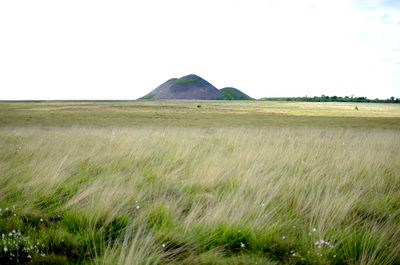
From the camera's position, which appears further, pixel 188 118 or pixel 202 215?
pixel 188 118

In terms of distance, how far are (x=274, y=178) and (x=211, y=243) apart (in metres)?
2.48

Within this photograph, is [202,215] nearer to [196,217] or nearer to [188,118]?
[196,217]

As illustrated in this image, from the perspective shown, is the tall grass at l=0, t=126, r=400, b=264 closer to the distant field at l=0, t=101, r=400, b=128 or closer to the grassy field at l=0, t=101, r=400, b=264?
the grassy field at l=0, t=101, r=400, b=264

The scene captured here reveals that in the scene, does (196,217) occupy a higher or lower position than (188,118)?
lower

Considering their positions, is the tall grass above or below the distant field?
below

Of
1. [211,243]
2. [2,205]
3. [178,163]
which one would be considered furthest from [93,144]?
[211,243]

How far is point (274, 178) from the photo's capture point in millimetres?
4590

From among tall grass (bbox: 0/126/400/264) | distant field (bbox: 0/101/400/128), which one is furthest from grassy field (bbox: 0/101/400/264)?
distant field (bbox: 0/101/400/128)

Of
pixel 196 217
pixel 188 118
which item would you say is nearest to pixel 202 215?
pixel 196 217

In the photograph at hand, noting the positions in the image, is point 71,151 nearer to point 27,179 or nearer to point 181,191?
point 27,179

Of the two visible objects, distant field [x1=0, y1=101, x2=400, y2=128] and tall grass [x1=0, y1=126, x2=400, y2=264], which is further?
distant field [x1=0, y1=101, x2=400, y2=128]

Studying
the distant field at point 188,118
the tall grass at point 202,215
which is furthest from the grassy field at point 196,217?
the distant field at point 188,118

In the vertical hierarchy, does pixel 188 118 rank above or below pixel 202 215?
Answer: above

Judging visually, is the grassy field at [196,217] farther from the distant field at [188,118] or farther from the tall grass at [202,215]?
the distant field at [188,118]
